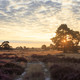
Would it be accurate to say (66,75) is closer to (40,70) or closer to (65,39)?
(40,70)

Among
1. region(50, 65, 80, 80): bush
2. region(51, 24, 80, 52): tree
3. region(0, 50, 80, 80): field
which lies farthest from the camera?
region(51, 24, 80, 52): tree

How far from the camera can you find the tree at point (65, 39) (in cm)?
5544

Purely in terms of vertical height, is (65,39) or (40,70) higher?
(65,39)

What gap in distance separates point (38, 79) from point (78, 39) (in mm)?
Answer: 45921

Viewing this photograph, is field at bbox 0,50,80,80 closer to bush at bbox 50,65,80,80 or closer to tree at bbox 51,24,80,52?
bush at bbox 50,65,80,80

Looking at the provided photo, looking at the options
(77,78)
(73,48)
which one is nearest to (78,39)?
(73,48)

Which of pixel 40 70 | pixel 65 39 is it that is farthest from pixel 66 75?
pixel 65 39

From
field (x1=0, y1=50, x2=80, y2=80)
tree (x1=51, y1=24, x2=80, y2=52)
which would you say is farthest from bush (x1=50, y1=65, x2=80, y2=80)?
tree (x1=51, y1=24, x2=80, y2=52)

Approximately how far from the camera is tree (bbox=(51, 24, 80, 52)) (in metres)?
55.4

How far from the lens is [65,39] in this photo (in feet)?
186

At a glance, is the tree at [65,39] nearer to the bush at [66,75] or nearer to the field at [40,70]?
the field at [40,70]

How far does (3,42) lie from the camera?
10894 centimetres

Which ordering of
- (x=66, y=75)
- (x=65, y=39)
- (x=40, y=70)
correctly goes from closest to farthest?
(x=66, y=75), (x=40, y=70), (x=65, y=39)

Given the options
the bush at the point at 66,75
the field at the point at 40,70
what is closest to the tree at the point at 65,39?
the field at the point at 40,70
